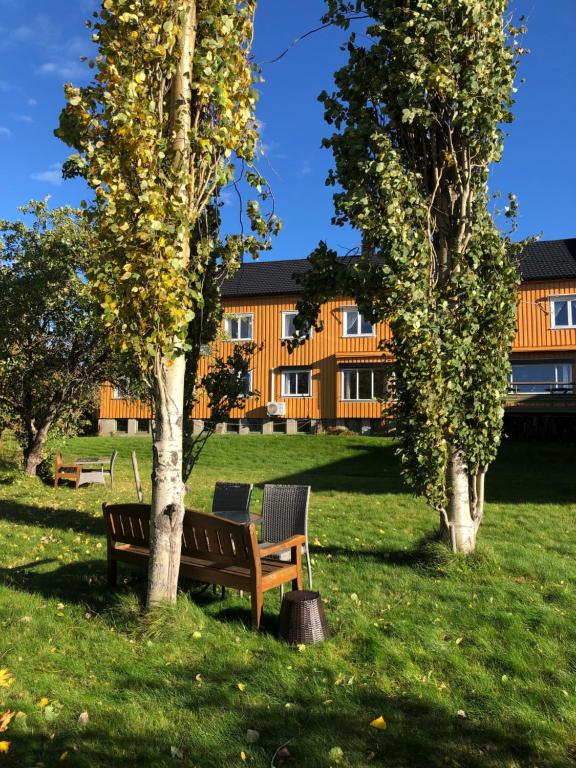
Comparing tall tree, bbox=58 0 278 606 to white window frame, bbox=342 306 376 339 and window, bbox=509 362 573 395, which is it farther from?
white window frame, bbox=342 306 376 339

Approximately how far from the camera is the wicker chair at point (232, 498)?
8035 mm

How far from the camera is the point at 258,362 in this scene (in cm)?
3086

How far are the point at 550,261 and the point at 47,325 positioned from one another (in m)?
22.8

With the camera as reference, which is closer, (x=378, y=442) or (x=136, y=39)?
(x=136, y=39)

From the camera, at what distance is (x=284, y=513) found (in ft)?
22.3

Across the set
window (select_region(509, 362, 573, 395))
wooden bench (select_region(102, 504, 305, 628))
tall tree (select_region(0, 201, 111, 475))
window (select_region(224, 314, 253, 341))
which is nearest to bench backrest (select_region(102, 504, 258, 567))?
wooden bench (select_region(102, 504, 305, 628))

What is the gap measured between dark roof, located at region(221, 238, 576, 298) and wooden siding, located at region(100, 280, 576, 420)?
0.40m

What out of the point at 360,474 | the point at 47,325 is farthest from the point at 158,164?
the point at 360,474

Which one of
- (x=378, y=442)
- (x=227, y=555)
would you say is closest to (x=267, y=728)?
(x=227, y=555)

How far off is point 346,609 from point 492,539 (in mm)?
3920

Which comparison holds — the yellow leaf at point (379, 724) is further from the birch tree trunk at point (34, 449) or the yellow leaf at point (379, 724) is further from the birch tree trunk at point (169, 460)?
the birch tree trunk at point (34, 449)

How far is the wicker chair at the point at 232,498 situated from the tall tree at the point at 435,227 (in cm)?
240

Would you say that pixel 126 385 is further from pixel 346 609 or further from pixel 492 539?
pixel 346 609

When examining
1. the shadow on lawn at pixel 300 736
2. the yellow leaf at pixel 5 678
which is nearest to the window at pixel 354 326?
the shadow on lawn at pixel 300 736
